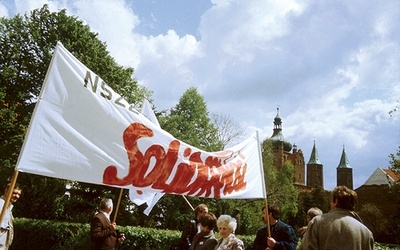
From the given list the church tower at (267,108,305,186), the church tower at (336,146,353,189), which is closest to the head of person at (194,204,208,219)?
the church tower at (267,108,305,186)

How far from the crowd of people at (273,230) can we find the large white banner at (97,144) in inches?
21.5

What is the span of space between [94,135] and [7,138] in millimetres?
20502

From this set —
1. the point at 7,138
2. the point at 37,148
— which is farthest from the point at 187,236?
the point at 7,138

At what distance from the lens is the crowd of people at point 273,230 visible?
3.74 m

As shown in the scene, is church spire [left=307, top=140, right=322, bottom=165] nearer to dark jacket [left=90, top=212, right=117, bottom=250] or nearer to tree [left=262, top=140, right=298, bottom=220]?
tree [left=262, top=140, right=298, bottom=220]

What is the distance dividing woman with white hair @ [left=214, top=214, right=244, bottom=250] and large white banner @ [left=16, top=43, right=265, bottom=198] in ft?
2.38

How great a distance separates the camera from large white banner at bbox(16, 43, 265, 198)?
4.58 m

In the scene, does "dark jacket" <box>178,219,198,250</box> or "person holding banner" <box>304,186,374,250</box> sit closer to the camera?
"person holding banner" <box>304,186,374,250</box>

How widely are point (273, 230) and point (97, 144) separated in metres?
3.07

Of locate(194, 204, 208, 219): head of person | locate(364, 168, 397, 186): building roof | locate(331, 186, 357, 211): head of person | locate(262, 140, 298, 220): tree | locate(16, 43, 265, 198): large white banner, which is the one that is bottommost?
locate(194, 204, 208, 219): head of person

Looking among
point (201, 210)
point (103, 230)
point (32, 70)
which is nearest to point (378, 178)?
point (32, 70)

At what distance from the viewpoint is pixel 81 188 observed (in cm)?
2512

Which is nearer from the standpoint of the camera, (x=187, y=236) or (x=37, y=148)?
(x=37, y=148)

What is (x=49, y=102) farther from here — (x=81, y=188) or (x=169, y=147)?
(x=81, y=188)
